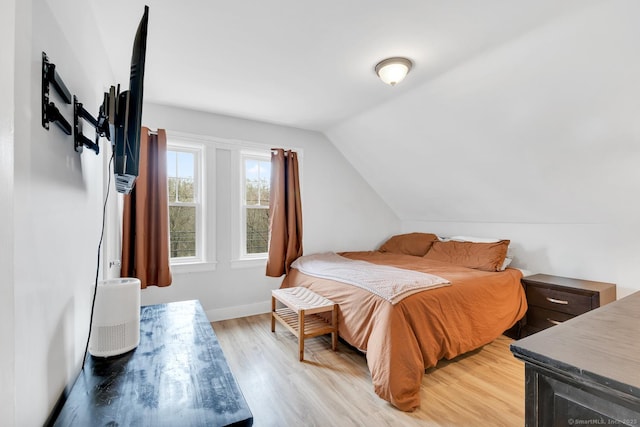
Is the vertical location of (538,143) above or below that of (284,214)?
above

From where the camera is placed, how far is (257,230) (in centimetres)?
372

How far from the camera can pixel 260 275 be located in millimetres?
3617

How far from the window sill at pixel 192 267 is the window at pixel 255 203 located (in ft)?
1.34

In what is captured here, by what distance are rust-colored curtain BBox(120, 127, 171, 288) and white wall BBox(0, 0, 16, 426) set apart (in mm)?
2571

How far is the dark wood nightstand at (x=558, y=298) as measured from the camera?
2.51 m

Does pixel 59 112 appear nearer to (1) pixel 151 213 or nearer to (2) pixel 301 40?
(2) pixel 301 40

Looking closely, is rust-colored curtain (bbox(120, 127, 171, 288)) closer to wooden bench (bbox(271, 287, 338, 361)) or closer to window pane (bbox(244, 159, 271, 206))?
window pane (bbox(244, 159, 271, 206))

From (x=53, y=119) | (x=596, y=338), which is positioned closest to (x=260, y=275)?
(x=53, y=119)

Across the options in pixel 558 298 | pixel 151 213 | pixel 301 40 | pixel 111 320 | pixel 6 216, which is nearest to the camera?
pixel 6 216

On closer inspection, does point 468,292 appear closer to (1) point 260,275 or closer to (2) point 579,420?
(2) point 579,420

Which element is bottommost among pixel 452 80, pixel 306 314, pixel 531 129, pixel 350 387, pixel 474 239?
pixel 350 387

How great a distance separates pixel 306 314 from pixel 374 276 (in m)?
0.65

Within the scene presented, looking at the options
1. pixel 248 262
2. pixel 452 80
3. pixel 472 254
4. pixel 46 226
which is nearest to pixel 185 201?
pixel 248 262

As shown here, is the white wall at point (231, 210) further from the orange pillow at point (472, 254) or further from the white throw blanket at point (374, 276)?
the orange pillow at point (472, 254)
